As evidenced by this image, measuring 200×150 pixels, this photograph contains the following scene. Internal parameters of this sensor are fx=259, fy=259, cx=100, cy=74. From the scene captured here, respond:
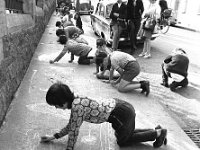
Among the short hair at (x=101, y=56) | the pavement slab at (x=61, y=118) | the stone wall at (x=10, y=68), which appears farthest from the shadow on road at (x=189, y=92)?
the stone wall at (x=10, y=68)

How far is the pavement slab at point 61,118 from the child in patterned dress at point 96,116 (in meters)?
0.16

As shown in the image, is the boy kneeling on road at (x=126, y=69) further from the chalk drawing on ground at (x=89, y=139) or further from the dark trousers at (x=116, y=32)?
the dark trousers at (x=116, y=32)

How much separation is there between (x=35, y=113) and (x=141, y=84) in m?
2.06

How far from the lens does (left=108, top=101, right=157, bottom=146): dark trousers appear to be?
2.77 m

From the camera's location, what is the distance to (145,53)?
8.04 metres

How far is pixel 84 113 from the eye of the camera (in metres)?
2.54

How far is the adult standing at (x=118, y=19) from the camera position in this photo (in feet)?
25.0

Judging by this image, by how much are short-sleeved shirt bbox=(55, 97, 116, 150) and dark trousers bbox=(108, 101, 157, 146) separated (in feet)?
0.36

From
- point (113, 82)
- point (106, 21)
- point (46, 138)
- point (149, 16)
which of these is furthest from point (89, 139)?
point (106, 21)

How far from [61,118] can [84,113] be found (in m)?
1.12

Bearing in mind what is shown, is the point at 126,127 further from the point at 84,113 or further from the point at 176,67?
the point at 176,67

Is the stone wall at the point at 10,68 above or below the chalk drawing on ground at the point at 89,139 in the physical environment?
above

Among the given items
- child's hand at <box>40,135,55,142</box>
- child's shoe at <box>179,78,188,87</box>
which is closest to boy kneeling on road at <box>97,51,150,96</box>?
child's shoe at <box>179,78,188,87</box>

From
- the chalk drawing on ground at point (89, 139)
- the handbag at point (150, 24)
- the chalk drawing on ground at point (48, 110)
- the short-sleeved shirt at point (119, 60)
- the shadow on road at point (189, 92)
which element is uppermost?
the handbag at point (150, 24)
